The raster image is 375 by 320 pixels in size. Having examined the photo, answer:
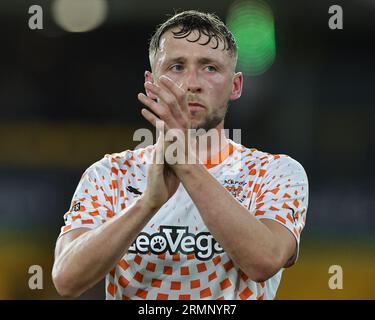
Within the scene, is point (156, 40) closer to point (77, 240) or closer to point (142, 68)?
point (77, 240)

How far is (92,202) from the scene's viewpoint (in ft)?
8.83

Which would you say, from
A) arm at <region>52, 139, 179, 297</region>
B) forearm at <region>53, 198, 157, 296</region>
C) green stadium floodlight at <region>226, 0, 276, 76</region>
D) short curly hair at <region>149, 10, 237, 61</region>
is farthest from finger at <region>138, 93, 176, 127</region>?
green stadium floodlight at <region>226, 0, 276, 76</region>

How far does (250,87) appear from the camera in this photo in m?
7.26

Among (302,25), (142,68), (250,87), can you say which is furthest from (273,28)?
(142,68)

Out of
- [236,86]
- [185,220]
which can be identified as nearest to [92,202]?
[185,220]

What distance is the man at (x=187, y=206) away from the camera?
2260 mm

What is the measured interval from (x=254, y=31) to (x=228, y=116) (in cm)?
135

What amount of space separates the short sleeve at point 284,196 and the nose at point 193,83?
1.56ft

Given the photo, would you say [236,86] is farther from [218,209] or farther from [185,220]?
[218,209]

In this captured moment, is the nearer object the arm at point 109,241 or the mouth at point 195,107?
the arm at point 109,241

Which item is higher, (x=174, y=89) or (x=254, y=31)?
(x=254, y=31)

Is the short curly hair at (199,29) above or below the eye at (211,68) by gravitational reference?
above

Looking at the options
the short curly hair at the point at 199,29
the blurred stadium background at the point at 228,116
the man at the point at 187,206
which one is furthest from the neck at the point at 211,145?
the blurred stadium background at the point at 228,116

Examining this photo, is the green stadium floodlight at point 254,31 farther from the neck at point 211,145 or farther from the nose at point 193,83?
the nose at point 193,83
